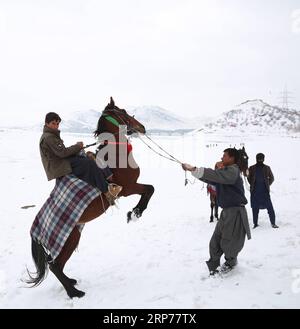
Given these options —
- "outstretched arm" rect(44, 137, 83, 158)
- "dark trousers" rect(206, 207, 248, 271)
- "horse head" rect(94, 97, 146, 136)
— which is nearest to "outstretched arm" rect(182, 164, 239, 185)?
"dark trousers" rect(206, 207, 248, 271)

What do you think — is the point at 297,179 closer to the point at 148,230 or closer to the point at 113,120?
the point at 148,230

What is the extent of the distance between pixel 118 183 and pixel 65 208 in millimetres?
948

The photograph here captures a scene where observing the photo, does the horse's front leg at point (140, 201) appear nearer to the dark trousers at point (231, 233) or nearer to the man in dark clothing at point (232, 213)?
the man in dark clothing at point (232, 213)

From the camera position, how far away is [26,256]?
319 inches

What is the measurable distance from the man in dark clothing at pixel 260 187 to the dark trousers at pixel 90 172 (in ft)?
17.0

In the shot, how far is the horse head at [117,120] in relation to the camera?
18.0 feet

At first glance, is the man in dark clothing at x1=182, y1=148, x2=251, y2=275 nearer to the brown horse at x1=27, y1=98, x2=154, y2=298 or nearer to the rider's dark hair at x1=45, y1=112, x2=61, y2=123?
the brown horse at x1=27, y1=98, x2=154, y2=298

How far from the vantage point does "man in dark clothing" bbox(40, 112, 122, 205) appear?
16.8ft

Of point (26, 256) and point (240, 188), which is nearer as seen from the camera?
point (240, 188)

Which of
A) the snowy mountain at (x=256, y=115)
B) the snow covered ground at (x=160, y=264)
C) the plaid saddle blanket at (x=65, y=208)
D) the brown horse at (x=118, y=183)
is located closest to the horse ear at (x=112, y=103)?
the brown horse at (x=118, y=183)

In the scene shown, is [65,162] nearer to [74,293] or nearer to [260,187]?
[74,293]

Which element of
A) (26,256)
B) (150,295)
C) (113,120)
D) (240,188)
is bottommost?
(26,256)

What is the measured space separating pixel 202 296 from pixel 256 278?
102 cm
